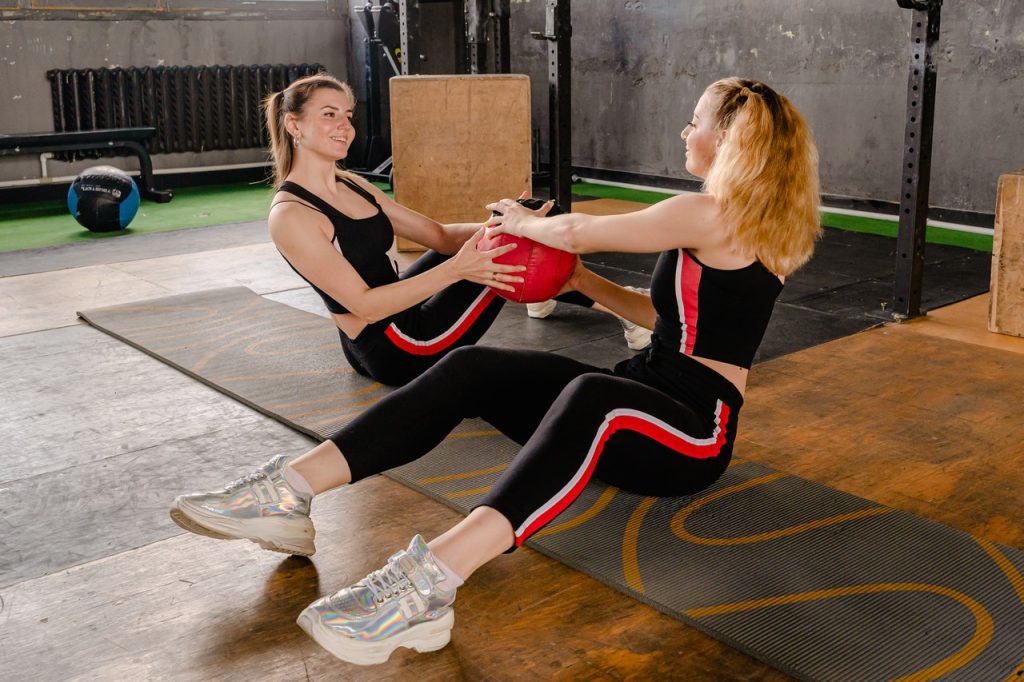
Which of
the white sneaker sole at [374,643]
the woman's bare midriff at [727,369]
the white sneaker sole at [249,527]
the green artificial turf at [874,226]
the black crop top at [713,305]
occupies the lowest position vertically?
the white sneaker sole at [374,643]

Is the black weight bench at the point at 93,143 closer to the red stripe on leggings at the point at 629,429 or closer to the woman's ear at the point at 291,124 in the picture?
the woman's ear at the point at 291,124

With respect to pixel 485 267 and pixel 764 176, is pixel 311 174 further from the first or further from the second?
pixel 764 176

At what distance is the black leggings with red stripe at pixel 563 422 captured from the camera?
1.71 meters

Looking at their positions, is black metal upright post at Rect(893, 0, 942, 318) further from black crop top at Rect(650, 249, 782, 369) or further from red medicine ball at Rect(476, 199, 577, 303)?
black crop top at Rect(650, 249, 782, 369)

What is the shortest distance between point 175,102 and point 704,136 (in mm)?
7317

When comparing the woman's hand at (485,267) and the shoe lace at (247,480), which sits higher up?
the woman's hand at (485,267)

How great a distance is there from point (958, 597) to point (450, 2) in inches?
317

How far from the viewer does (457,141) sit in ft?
17.3

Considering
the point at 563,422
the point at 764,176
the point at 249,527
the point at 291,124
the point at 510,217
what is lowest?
the point at 249,527

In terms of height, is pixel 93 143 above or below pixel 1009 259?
above

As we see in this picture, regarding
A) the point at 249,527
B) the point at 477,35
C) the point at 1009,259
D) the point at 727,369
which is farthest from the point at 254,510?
the point at 477,35

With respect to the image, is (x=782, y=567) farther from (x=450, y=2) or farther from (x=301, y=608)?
(x=450, y=2)

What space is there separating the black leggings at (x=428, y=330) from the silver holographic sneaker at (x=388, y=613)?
1.20 m

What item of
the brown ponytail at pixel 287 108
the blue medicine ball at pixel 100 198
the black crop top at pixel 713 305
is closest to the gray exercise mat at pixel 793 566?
the black crop top at pixel 713 305
